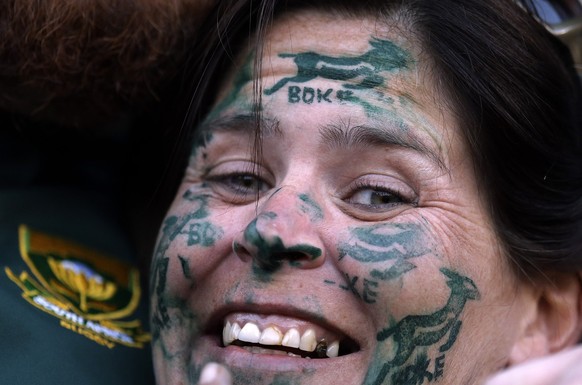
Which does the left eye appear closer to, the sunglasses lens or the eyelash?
the eyelash

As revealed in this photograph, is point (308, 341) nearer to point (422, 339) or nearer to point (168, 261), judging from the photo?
point (422, 339)

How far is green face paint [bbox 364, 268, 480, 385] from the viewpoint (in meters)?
1.54

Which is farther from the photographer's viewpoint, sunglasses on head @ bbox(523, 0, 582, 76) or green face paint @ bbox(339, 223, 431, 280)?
sunglasses on head @ bbox(523, 0, 582, 76)

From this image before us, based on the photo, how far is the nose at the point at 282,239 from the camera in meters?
1.51

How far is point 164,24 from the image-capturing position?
6.34ft

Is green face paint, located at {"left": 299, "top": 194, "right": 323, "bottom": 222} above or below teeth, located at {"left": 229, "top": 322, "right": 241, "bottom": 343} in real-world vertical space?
above

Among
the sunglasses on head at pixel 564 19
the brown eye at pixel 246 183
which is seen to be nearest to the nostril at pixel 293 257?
the brown eye at pixel 246 183

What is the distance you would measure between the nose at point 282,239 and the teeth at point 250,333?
10cm

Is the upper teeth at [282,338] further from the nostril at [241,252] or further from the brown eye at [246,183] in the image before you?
the brown eye at [246,183]

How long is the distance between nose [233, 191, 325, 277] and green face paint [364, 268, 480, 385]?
20cm

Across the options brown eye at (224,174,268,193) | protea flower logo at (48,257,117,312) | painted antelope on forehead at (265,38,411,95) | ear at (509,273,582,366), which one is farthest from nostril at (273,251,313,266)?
protea flower logo at (48,257,117,312)

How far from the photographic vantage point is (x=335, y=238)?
61.6 inches

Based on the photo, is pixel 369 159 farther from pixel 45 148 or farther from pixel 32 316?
pixel 45 148

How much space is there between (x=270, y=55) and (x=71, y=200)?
2.33 feet
